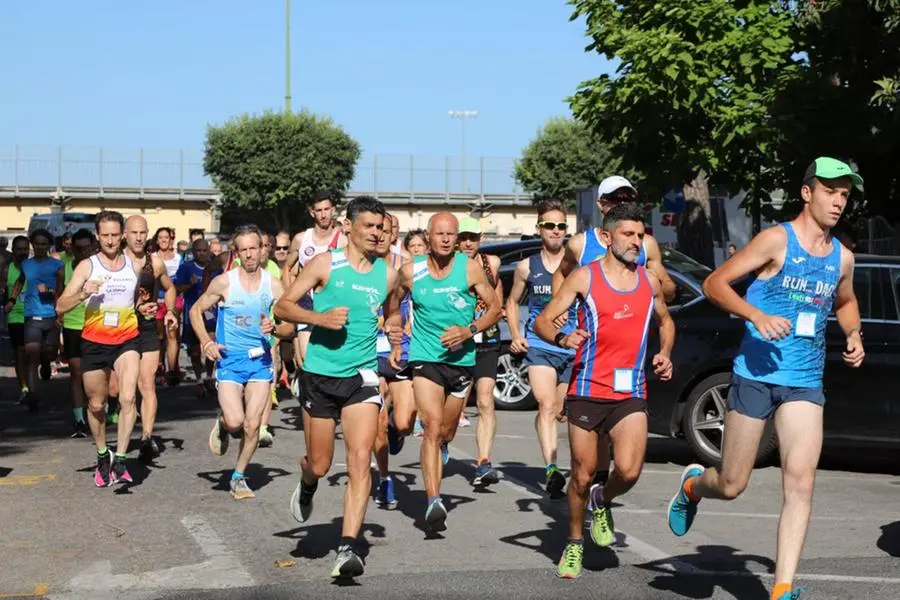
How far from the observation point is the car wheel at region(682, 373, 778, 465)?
11.9 metres

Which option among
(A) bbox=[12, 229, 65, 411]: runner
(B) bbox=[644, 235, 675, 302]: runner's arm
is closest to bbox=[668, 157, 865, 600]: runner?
(B) bbox=[644, 235, 675, 302]: runner's arm

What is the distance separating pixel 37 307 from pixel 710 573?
37.7 feet

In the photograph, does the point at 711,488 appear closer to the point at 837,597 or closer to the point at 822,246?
the point at 837,597

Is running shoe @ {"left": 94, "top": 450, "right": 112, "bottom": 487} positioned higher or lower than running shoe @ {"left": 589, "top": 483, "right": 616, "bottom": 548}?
lower

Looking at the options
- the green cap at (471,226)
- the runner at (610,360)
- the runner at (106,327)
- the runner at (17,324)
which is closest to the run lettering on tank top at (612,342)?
the runner at (610,360)

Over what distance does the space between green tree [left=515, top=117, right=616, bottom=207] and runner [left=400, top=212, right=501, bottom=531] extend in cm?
9044

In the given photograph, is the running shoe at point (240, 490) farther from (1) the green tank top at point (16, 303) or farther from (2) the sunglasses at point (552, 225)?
(1) the green tank top at point (16, 303)

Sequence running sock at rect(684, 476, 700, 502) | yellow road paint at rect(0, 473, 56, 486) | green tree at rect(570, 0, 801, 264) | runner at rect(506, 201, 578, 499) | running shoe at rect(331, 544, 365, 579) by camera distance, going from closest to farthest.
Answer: running shoe at rect(331, 544, 365, 579)
running sock at rect(684, 476, 700, 502)
runner at rect(506, 201, 578, 499)
yellow road paint at rect(0, 473, 56, 486)
green tree at rect(570, 0, 801, 264)

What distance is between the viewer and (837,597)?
707cm

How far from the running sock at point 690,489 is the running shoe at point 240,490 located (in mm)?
3849

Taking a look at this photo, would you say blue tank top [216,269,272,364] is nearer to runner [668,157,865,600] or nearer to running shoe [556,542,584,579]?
running shoe [556,542,584,579]

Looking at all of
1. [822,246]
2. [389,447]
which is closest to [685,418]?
[389,447]

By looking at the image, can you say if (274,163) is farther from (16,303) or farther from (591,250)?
(591,250)

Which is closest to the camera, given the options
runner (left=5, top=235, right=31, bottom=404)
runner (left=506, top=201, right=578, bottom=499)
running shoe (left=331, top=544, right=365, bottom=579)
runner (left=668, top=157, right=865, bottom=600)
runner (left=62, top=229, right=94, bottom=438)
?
runner (left=668, top=157, right=865, bottom=600)
